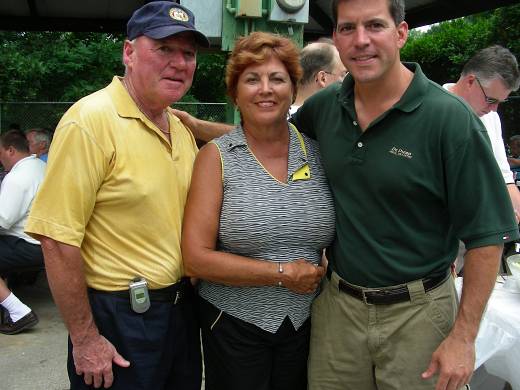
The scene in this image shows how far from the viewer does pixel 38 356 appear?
3904mm

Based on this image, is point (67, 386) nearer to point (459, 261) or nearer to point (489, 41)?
point (459, 261)

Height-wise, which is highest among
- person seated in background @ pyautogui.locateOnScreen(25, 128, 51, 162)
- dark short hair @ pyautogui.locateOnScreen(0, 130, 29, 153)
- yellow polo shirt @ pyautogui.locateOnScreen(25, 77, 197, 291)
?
yellow polo shirt @ pyautogui.locateOnScreen(25, 77, 197, 291)

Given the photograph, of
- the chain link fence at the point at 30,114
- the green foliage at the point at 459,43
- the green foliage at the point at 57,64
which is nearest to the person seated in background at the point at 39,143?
the chain link fence at the point at 30,114

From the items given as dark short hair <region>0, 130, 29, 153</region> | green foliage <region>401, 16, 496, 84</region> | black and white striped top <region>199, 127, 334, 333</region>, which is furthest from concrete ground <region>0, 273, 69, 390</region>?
green foliage <region>401, 16, 496, 84</region>

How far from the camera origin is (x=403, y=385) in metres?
2.01

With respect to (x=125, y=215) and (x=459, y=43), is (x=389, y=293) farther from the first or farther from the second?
(x=459, y=43)

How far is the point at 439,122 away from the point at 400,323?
2.52 ft

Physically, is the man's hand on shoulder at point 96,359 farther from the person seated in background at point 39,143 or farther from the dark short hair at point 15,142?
the person seated in background at point 39,143

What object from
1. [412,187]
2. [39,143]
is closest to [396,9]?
[412,187]

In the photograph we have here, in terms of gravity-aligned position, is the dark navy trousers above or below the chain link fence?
below

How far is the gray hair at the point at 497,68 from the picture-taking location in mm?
3381

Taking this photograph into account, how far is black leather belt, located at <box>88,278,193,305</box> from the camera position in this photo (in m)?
1.96

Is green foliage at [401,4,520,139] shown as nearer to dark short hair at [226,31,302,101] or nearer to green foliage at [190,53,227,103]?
green foliage at [190,53,227,103]

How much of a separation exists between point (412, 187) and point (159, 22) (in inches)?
44.5
